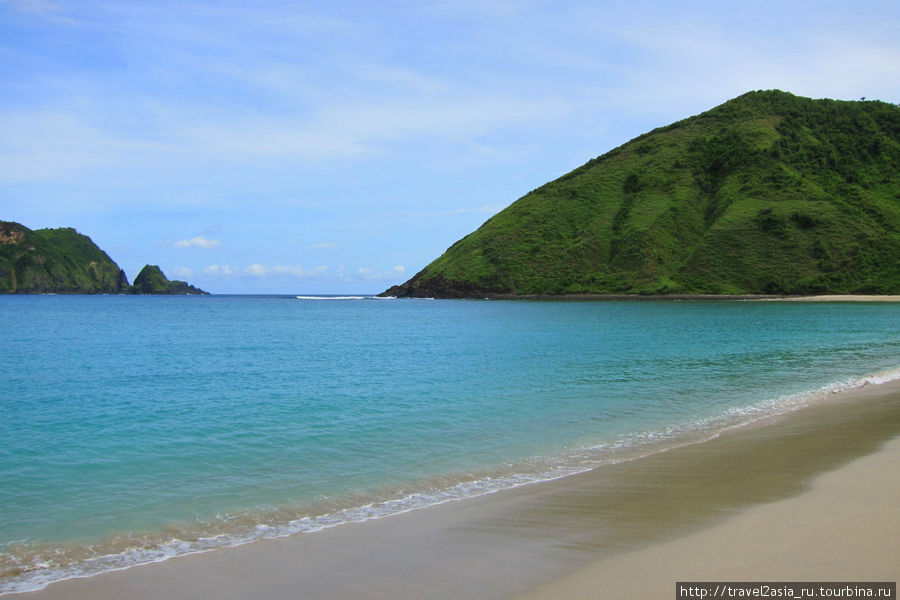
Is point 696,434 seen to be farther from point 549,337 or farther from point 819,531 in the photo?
point 549,337

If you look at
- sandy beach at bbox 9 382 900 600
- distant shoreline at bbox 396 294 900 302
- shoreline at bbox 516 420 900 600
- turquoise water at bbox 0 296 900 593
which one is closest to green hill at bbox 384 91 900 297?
distant shoreline at bbox 396 294 900 302

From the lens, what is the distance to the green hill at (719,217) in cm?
12656

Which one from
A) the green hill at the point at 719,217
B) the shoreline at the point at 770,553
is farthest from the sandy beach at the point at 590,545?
the green hill at the point at 719,217

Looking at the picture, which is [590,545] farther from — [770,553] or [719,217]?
[719,217]

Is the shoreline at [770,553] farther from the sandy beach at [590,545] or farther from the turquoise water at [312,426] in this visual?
the turquoise water at [312,426]

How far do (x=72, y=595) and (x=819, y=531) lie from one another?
8362 millimetres

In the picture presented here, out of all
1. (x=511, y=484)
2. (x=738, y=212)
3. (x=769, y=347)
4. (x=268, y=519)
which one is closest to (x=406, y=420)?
(x=511, y=484)

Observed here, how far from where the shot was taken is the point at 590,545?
7.36 metres

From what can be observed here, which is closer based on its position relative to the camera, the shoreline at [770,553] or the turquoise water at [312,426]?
the shoreline at [770,553]

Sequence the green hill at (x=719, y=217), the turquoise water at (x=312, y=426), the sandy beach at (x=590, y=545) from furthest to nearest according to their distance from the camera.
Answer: the green hill at (x=719, y=217) → the turquoise water at (x=312, y=426) → the sandy beach at (x=590, y=545)

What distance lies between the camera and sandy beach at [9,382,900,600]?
20.8 feet

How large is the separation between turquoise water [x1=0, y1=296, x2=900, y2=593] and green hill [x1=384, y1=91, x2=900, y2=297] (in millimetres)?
99393

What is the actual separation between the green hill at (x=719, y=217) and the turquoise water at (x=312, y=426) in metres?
99.4

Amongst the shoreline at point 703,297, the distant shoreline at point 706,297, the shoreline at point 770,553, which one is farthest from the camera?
the shoreline at point 703,297
